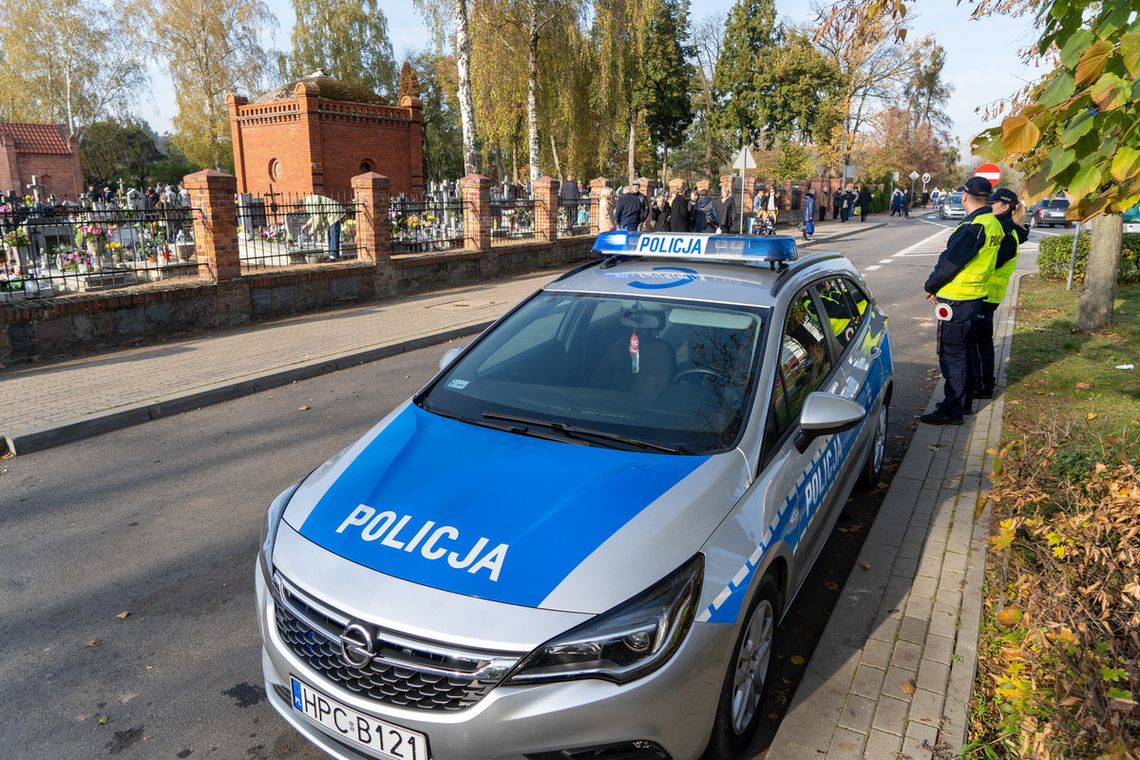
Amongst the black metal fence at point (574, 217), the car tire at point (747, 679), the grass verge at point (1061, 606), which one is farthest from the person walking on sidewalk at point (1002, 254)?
the black metal fence at point (574, 217)

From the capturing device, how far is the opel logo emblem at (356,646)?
7.30 ft

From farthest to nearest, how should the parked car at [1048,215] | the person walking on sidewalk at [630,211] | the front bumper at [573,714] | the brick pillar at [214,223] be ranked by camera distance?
the parked car at [1048,215] < the person walking on sidewalk at [630,211] < the brick pillar at [214,223] < the front bumper at [573,714]

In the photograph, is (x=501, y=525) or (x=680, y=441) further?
(x=680, y=441)

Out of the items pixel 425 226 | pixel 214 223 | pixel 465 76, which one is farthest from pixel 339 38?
pixel 214 223

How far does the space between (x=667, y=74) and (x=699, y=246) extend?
4598 centimetres

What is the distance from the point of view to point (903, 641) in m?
3.29

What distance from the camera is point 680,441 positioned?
2910 mm

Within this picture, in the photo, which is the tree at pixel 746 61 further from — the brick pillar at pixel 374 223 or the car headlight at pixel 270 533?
the car headlight at pixel 270 533

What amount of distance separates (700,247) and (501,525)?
7.18ft

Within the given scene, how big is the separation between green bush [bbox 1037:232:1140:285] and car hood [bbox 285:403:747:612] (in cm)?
1465

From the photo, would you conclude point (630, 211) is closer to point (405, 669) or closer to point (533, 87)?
point (533, 87)

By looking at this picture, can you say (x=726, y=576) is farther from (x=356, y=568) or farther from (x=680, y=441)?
(x=356, y=568)

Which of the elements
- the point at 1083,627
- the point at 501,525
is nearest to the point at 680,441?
the point at 501,525

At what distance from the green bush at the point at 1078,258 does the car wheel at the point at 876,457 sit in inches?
448
